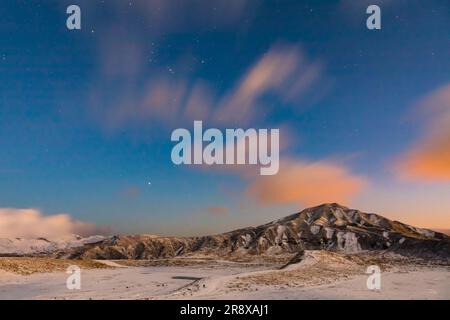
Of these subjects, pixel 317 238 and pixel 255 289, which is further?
pixel 317 238

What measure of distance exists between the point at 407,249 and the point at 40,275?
3723 inches

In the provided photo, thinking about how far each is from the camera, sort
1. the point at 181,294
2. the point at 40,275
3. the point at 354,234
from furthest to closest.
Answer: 1. the point at 354,234
2. the point at 40,275
3. the point at 181,294

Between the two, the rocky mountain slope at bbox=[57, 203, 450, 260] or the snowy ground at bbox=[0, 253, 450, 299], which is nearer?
the snowy ground at bbox=[0, 253, 450, 299]

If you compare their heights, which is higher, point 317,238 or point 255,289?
point 255,289

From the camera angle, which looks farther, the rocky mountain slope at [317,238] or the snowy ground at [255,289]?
the rocky mountain slope at [317,238]

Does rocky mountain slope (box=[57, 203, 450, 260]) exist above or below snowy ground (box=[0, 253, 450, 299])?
below

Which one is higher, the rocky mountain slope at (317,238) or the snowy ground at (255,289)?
the snowy ground at (255,289)
